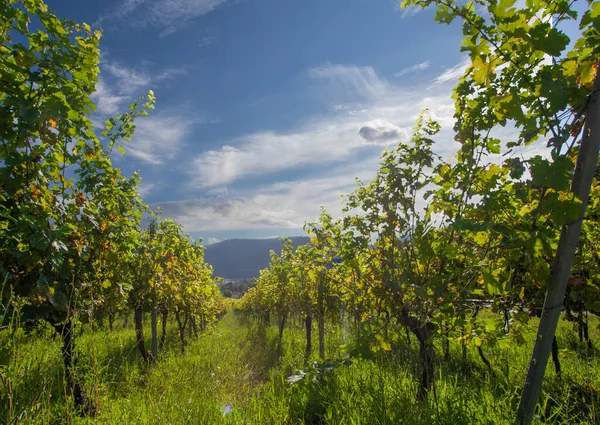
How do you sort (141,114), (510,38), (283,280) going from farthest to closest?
(283,280)
(141,114)
(510,38)

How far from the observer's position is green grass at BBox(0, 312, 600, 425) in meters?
2.86

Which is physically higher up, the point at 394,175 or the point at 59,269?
the point at 394,175

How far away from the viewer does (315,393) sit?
504 centimetres

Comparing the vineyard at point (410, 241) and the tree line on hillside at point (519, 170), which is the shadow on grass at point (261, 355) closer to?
the vineyard at point (410, 241)

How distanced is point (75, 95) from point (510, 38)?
3.96 metres

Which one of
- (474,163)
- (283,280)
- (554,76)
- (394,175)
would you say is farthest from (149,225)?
(554,76)

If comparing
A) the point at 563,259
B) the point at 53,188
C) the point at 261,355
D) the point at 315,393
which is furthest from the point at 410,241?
the point at 261,355

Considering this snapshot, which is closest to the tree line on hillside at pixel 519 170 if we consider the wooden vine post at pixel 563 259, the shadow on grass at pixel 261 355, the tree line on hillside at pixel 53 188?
the wooden vine post at pixel 563 259

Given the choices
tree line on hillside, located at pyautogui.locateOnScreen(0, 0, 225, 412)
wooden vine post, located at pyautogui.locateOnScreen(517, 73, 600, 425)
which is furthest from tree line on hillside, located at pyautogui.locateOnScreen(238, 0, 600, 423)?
tree line on hillside, located at pyautogui.locateOnScreen(0, 0, 225, 412)

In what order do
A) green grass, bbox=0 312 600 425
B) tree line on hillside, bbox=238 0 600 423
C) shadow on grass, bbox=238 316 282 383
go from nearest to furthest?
1. tree line on hillside, bbox=238 0 600 423
2. green grass, bbox=0 312 600 425
3. shadow on grass, bbox=238 316 282 383

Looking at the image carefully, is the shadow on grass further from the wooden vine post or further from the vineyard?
the wooden vine post

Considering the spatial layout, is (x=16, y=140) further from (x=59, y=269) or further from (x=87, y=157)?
(x=59, y=269)

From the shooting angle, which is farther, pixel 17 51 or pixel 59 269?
pixel 59 269

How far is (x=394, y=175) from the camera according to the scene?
12.0ft
